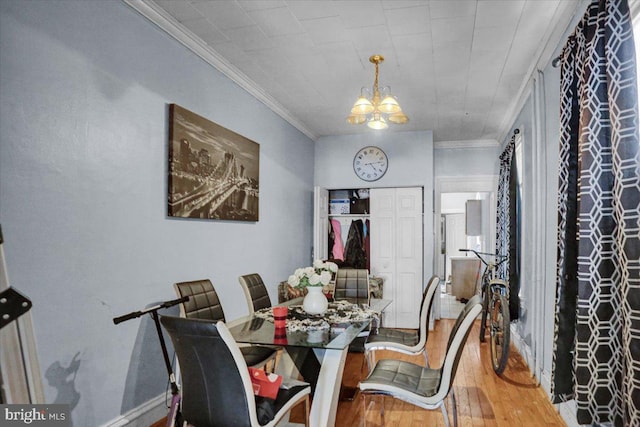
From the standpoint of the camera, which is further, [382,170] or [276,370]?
[382,170]

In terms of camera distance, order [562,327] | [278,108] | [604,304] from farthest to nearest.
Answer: [278,108]
[562,327]
[604,304]

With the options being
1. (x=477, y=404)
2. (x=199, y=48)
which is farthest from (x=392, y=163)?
(x=477, y=404)

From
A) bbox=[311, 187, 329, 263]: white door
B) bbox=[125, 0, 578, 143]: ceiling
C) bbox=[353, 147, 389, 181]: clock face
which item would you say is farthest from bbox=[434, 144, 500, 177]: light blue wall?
bbox=[311, 187, 329, 263]: white door

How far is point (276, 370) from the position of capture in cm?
317

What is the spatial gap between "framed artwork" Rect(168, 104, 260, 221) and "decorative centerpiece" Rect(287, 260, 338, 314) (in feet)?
3.22

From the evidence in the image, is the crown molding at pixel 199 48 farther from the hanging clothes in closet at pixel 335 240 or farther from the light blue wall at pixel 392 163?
the hanging clothes in closet at pixel 335 240

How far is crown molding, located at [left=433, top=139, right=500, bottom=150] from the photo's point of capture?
6.47 metres

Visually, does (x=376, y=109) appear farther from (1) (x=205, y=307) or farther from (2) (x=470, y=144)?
(2) (x=470, y=144)

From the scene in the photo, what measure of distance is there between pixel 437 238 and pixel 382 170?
1404mm

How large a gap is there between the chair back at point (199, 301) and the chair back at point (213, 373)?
2.79 ft

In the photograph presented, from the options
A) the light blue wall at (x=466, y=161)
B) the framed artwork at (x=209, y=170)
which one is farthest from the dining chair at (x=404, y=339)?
the light blue wall at (x=466, y=161)

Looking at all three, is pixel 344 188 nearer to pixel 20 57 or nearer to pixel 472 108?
pixel 472 108

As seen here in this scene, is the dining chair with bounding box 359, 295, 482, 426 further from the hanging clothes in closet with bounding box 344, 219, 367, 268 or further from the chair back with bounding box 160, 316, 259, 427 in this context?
the hanging clothes in closet with bounding box 344, 219, 367, 268

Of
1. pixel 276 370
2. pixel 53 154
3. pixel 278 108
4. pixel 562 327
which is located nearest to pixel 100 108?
pixel 53 154
